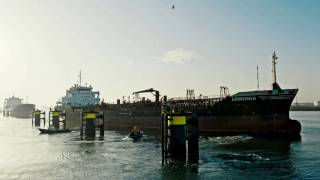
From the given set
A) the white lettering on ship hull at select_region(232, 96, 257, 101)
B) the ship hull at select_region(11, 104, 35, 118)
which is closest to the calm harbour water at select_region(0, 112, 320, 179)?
the white lettering on ship hull at select_region(232, 96, 257, 101)

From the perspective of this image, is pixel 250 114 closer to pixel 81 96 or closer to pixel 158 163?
pixel 158 163

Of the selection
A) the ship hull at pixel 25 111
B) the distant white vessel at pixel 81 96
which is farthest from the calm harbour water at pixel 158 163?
the ship hull at pixel 25 111

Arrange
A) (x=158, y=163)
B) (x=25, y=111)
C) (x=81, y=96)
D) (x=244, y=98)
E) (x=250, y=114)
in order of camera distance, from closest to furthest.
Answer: (x=158, y=163) → (x=250, y=114) → (x=244, y=98) → (x=81, y=96) → (x=25, y=111)

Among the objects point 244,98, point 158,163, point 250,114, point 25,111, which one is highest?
point 244,98

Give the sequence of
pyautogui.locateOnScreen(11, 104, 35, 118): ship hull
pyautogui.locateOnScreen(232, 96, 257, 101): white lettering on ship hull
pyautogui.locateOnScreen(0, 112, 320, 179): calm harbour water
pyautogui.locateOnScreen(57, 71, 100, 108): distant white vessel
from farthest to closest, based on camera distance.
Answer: pyautogui.locateOnScreen(11, 104, 35, 118): ship hull
pyautogui.locateOnScreen(57, 71, 100, 108): distant white vessel
pyautogui.locateOnScreen(232, 96, 257, 101): white lettering on ship hull
pyautogui.locateOnScreen(0, 112, 320, 179): calm harbour water

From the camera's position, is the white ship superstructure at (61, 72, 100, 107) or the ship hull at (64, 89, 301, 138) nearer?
the ship hull at (64, 89, 301, 138)

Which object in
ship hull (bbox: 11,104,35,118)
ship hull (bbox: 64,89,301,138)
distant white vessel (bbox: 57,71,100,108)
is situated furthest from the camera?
ship hull (bbox: 11,104,35,118)

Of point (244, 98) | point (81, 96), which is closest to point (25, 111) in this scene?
point (81, 96)

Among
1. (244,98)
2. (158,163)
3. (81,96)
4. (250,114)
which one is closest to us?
(158,163)

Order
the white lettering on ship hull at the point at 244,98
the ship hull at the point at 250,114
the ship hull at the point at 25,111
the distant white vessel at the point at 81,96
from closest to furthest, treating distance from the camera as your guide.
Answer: the ship hull at the point at 250,114
the white lettering on ship hull at the point at 244,98
the distant white vessel at the point at 81,96
the ship hull at the point at 25,111

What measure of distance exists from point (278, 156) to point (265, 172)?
7144 mm

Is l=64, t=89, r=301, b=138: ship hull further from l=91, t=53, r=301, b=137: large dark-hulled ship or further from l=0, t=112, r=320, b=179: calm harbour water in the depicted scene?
l=0, t=112, r=320, b=179: calm harbour water

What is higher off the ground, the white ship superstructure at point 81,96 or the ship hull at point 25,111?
the white ship superstructure at point 81,96

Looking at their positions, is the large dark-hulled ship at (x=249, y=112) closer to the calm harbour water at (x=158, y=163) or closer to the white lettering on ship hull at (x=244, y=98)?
the white lettering on ship hull at (x=244, y=98)
